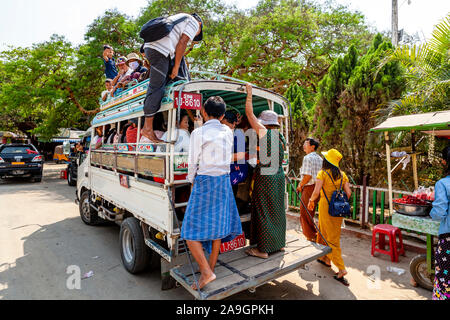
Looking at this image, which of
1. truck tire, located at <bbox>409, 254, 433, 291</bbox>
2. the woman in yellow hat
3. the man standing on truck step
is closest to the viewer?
the man standing on truck step

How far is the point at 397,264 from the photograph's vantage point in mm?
4223

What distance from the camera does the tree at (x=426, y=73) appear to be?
479 centimetres

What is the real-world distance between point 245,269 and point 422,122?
299 cm

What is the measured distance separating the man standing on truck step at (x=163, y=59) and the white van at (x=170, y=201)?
0.13m

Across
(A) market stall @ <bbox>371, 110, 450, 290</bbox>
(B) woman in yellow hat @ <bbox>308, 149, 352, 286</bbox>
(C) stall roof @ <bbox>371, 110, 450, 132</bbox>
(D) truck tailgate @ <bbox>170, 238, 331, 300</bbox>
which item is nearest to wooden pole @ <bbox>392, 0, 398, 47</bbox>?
(C) stall roof @ <bbox>371, 110, 450, 132</bbox>

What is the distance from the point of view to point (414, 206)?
3465 millimetres

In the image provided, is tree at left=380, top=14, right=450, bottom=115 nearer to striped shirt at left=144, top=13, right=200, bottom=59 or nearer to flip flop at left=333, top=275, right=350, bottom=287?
flip flop at left=333, top=275, right=350, bottom=287

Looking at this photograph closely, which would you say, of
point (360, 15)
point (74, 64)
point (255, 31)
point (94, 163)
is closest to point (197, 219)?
point (94, 163)

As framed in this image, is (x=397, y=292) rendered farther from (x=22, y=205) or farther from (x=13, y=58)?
(x=13, y=58)

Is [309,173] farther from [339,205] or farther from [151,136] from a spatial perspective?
[151,136]

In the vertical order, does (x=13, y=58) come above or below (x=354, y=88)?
above

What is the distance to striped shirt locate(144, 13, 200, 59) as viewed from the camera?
129 inches

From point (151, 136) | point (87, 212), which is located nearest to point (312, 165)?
point (151, 136)

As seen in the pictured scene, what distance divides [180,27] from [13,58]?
1387cm
